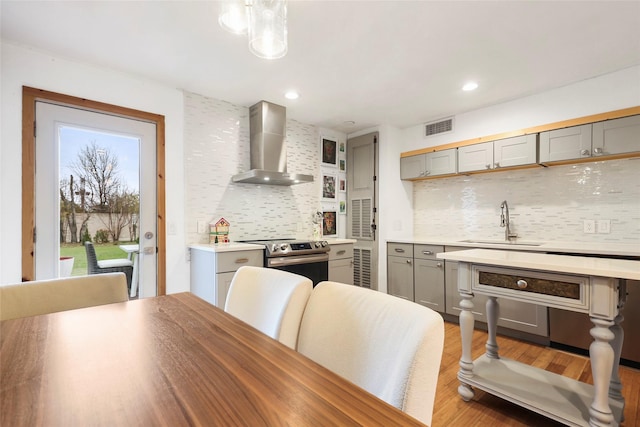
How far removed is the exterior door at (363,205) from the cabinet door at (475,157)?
106 cm

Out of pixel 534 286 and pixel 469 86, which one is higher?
pixel 469 86

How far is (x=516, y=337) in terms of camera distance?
9.12 ft

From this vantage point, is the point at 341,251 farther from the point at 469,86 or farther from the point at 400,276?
the point at 469,86

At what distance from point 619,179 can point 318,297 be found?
3.21 metres

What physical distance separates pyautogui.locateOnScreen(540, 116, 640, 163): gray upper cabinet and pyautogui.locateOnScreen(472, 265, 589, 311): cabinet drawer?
5.69 feet

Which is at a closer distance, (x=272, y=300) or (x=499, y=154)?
(x=272, y=300)

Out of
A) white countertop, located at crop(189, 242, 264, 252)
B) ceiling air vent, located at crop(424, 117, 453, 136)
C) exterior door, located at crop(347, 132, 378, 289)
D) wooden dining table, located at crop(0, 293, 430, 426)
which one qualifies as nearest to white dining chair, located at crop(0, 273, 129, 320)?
wooden dining table, located at crop(0, 293, 430, 426)

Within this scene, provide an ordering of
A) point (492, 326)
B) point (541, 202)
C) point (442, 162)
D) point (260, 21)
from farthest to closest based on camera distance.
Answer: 1. point (442, 162)
2. point (541, 202)
3. point (492, 326)
4. point (260, 21)

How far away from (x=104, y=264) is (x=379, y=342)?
2609 millimetres

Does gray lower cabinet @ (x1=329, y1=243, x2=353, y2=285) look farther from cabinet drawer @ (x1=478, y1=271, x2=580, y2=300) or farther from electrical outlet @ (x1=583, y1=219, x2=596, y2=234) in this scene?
electrical outlet @ (x1=583, y1=219, x2=596, y2=234)

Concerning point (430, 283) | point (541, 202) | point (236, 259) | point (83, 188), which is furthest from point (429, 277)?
point (83, 188)

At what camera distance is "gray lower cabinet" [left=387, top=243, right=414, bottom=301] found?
352cm

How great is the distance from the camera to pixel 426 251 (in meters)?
3.34

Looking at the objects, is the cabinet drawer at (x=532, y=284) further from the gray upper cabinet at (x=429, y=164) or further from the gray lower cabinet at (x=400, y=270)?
the gray upper cabinet at (x=429, y=164)
